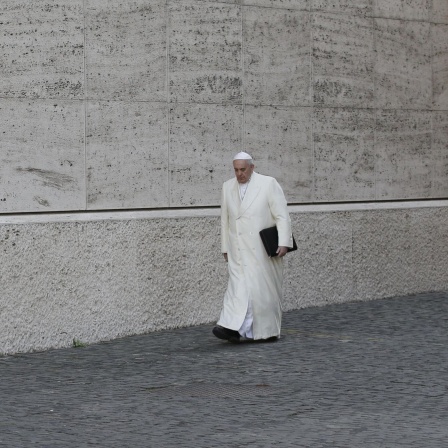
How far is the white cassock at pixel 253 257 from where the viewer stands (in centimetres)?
1118

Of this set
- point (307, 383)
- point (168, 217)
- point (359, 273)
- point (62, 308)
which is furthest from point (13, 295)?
point (359, 273)

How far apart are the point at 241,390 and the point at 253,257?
8.59 feet

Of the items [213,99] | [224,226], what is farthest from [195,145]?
[224,226]

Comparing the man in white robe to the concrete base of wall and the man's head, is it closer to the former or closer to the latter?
the man's head

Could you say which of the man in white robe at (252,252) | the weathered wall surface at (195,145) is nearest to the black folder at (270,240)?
the man in white robe at (252,252)

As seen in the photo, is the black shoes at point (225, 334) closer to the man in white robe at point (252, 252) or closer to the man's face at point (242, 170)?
the man in white robe at point (252, 252)

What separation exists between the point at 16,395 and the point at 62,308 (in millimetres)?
2594

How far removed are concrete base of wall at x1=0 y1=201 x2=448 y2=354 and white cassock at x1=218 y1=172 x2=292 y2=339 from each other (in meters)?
0.96

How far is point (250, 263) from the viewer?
11.3 metres

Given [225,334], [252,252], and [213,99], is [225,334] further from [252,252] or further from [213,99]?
[213,99]

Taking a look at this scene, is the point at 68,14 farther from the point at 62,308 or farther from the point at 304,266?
the point at 304,266

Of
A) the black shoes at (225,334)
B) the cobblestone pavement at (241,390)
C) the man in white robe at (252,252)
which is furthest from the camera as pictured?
the man in white robe at (252,252)

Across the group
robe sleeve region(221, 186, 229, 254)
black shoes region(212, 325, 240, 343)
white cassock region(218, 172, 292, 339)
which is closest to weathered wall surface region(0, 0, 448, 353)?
robe sleeve region(221, 186, 229, 254)

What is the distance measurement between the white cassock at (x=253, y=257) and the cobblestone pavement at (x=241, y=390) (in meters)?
0.24
